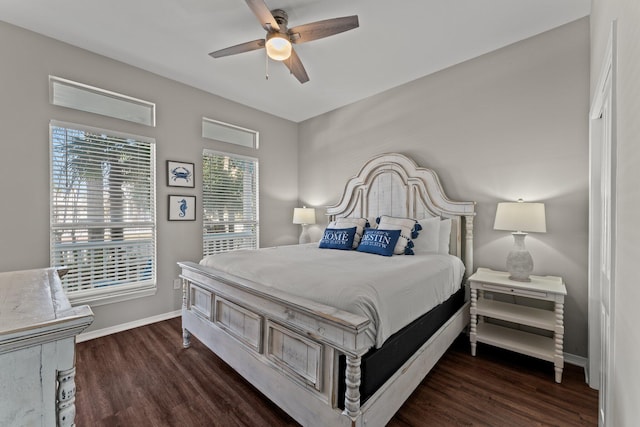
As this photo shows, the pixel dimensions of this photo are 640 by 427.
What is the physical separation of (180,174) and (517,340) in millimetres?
4074

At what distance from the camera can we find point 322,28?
2088 millimetres

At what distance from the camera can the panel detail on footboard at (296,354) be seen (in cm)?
153

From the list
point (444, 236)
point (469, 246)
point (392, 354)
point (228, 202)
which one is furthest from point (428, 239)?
point (228, 202)

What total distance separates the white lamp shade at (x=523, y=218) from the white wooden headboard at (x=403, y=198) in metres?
0.52

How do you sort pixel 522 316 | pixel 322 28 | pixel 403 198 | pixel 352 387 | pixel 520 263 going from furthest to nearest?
pixel 403 198 → pixel 520 263 → pixel 522 316 → pixel 322 28 → pixel 352 387

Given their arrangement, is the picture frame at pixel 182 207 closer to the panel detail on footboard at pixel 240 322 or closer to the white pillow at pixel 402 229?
the panel detail on footboard at pixel 240 322

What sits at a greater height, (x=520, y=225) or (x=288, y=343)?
(x=520, y=225)

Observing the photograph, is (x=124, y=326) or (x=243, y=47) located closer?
(x=243, y=47)

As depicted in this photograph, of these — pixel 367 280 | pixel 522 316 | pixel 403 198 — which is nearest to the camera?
pixel 367 280

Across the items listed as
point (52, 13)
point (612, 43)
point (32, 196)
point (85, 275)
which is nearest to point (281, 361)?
point (612, 43)

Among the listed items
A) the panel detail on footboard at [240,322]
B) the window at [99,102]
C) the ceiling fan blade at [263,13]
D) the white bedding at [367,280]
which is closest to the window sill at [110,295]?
the white bedding at [367,280]

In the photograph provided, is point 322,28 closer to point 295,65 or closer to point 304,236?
point 295,65

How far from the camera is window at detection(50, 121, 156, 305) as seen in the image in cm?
281

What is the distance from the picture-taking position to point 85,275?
2.93 metres
